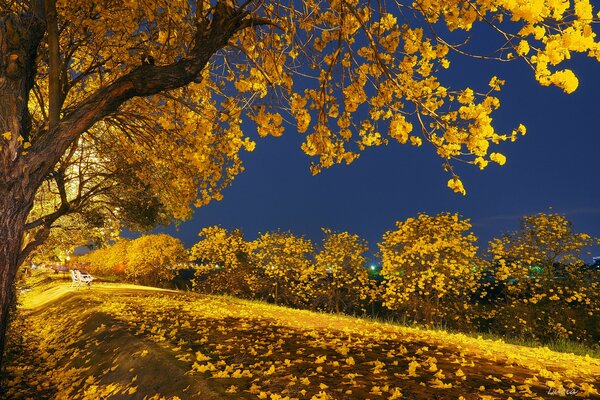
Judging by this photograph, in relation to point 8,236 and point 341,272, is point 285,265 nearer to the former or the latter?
point 341,272

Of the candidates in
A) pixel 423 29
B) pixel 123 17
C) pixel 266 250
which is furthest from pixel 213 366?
pixel 266 250

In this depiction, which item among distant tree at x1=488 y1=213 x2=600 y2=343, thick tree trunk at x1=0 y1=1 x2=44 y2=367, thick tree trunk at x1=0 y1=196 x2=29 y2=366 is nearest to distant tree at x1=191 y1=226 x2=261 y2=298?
distant tree at x1=488 y1=213 x2=600 y2=343

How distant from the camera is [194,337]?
7.97 metres

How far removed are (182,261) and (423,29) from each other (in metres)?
25.7

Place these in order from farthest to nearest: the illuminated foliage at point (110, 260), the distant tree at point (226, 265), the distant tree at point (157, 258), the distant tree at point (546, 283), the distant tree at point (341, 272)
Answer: the illuminated foliage at point (110, 260) < the distant tree at point (157, 258) < the distant tree at point (226, 265) < the distant tree at point (341, 272) < the distant tree at point (546, 283)

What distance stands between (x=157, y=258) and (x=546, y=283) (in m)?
23.3

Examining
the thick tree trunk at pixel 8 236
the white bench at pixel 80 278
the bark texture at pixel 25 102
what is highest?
the bark texture at pixel 25 102

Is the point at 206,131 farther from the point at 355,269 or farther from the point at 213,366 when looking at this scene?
the point at 355,269

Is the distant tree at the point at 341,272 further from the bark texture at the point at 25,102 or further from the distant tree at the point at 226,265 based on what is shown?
the bark texture at the point at 25,102

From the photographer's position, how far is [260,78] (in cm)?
659

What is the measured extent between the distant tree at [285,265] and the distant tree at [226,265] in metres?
0.78

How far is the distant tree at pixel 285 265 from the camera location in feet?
69.4

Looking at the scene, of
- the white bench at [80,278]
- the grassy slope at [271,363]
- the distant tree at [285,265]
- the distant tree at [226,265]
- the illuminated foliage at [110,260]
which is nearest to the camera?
the grassy slope at [271,363]

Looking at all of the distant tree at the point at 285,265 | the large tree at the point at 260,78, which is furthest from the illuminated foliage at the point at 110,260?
the large tree at the point at 260,78
